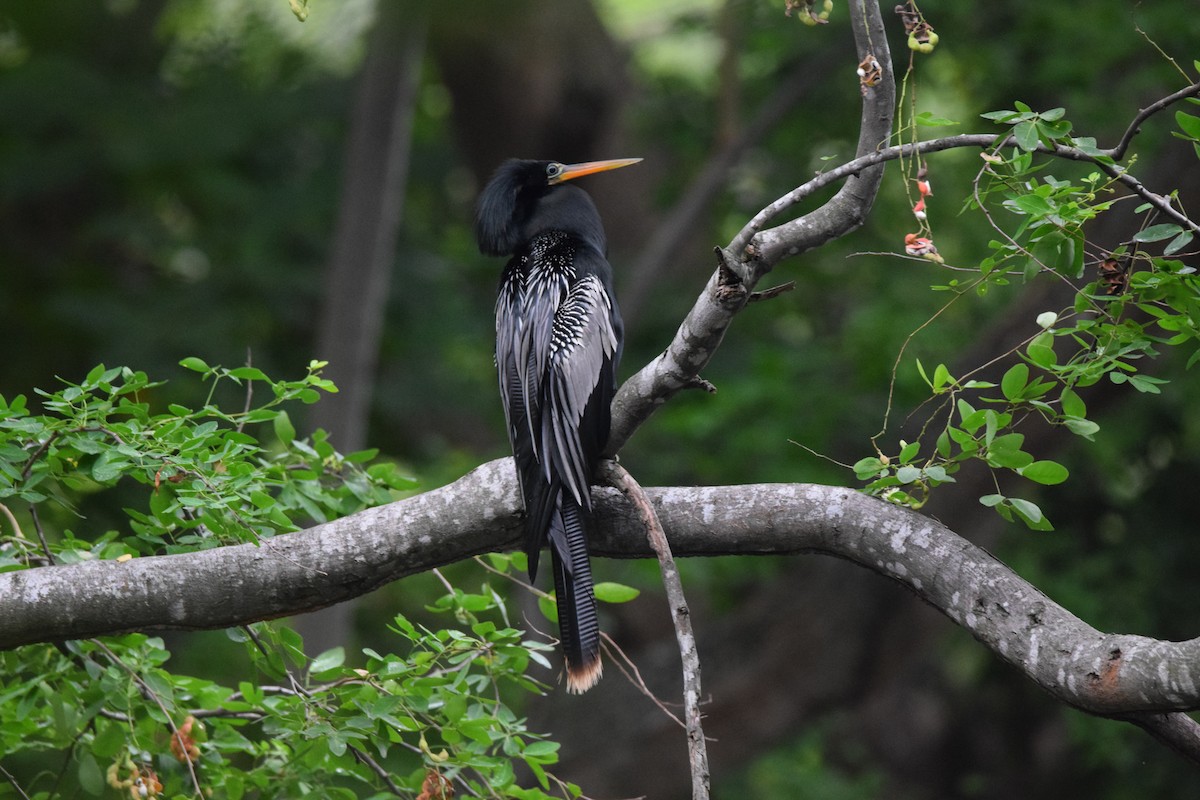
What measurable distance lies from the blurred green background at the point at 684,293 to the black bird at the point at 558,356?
88.8 inches

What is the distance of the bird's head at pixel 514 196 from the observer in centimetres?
385

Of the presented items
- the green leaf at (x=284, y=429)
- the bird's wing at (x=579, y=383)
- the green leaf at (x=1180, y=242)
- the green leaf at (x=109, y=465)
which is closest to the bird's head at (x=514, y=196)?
the bird's wing at (x=579, y=383)

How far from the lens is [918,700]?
8062mm

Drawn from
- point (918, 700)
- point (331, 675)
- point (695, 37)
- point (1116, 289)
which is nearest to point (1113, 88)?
point (695, 37)

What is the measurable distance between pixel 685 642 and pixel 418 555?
0.65 metres

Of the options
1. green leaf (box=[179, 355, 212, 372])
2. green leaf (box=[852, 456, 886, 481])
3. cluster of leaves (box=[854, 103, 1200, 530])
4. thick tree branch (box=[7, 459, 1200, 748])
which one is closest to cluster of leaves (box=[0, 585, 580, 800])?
thick tree branch (box=[7, 459, 1200, 748])

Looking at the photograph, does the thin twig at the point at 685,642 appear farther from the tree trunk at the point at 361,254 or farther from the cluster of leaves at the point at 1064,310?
the tree trunk at the point at 361,254

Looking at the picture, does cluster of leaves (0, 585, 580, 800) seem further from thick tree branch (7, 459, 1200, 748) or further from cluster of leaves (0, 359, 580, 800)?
thick tree branch (7, 459, 1200, 748)

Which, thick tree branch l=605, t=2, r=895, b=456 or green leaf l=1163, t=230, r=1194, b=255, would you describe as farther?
→ thick tree branch l=605, t=2, r=895, b=456

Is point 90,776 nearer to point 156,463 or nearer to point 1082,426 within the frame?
point 156,463

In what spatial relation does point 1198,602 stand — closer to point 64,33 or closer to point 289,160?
point 289,160

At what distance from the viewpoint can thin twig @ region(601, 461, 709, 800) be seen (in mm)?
1955

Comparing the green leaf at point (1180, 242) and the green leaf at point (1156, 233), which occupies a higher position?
the green leaf at point (1156, 233)

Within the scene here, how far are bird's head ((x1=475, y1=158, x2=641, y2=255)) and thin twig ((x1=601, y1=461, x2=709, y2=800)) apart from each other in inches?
60.9
